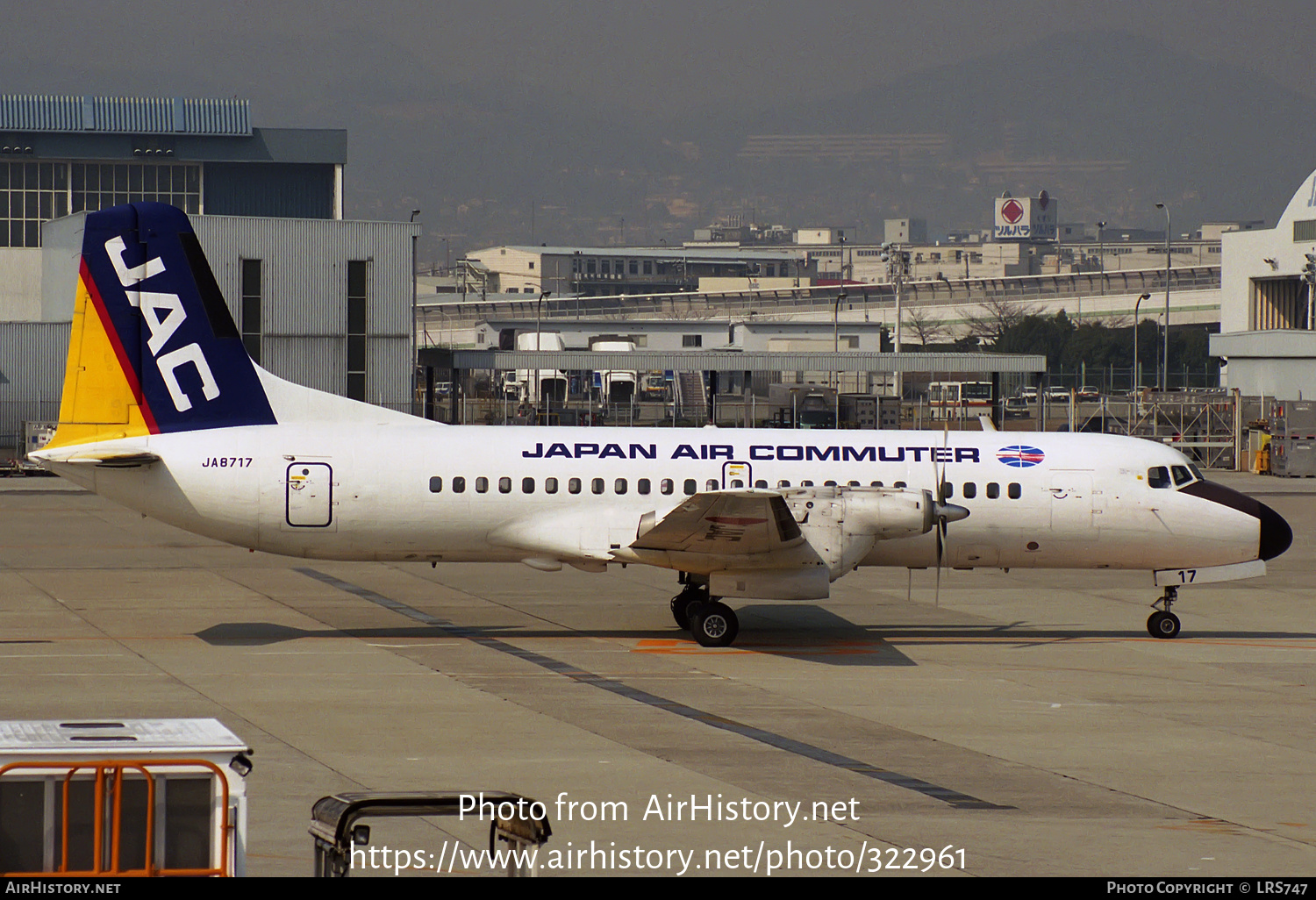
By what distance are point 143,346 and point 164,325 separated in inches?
19.0

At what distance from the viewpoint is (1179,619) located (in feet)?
85.3

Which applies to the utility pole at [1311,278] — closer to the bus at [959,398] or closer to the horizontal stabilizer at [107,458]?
the bus at [959,398]

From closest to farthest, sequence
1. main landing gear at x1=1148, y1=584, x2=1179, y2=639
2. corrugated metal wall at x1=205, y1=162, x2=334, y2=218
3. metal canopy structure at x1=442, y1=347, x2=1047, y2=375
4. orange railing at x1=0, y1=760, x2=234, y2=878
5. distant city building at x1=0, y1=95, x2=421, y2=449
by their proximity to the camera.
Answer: orange railing at x1=0, y1=760, x2=234, y2=878 → main landing gear at x1=1148, y1=584, x2=1179, y2=639 → distant city building at x1=0, y1=95, x2=421, y2=449 → metal canopy structure at x1=442, y1=347, x2=1047, y2=375 → corrugated metal wall at x1=205, y1=162, x2=334, y2=218

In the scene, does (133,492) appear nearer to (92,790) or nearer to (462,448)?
(462,448)

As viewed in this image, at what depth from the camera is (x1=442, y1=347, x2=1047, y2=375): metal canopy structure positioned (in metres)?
65.6

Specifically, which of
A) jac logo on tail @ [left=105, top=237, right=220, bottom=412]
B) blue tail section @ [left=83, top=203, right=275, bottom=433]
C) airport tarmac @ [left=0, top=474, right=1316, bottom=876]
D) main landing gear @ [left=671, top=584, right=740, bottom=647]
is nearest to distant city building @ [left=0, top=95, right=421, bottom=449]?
airport tarmac @ [left=0, top=474, right=1316, bottom=876]

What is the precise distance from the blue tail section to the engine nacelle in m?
8.93

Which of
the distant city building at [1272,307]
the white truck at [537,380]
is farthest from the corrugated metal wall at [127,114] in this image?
the distant city building at [1272,307]

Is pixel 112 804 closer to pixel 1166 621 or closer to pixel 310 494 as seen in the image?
pixel 310 494

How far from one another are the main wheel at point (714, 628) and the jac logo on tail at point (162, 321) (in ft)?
28.3

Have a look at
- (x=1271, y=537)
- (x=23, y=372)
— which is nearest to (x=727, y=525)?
(x=1271, y=537)

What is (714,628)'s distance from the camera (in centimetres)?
2255

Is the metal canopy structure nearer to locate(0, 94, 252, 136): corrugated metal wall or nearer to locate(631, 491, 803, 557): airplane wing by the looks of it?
locate(0, 94, 252, 136): corrugated metal wall
